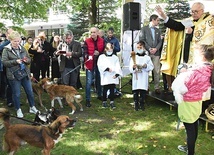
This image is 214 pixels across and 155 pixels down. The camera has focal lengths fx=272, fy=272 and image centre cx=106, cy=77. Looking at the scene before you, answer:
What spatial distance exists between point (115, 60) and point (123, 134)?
7.47 ft

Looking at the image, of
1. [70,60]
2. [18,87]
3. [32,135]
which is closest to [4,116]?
[32,135]

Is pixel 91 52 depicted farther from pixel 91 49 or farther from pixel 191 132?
pixel 191 132

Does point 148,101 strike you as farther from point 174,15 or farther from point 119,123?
point 174,15

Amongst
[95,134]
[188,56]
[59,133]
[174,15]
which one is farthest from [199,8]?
[174,15]

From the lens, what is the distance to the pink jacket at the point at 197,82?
3607mm

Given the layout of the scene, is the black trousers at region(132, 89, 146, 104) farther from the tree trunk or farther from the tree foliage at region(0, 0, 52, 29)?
the tree trunk

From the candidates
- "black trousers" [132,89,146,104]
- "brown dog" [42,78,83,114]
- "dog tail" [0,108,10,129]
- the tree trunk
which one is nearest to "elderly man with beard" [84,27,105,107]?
"brown dog" [42,78,83,114]

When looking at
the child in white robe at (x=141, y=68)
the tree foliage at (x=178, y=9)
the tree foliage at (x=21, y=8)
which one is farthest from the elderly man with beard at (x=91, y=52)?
the tree foliage at (x=178, y=9)

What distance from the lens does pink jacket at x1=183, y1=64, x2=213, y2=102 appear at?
3607 millimetres

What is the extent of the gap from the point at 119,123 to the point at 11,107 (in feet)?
9.76

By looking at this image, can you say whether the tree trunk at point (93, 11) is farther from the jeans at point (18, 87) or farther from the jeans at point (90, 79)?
the jeans at point (18, 87)

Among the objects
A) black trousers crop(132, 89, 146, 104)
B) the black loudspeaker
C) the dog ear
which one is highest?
the black loudspeaker

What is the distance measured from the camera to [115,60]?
704 cm

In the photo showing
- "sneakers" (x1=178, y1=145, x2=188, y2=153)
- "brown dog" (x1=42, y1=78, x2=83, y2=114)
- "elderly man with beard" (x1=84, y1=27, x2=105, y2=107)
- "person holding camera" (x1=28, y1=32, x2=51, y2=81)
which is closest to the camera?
"sneakers" (x1=178, y1=145, x2=188, y2=153)
